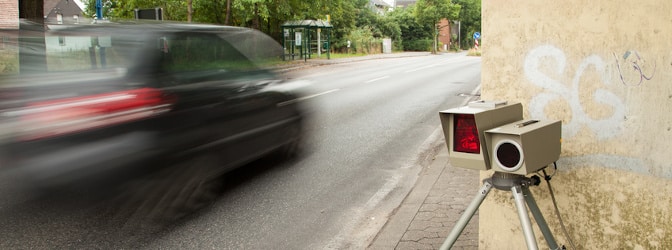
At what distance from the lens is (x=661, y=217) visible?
3123mm

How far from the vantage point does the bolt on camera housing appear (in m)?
2.54

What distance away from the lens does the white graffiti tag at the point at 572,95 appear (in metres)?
3.18

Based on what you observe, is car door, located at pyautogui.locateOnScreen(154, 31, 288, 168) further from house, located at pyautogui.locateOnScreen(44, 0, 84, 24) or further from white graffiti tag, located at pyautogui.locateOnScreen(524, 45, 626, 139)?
house, located at pyautogui.locateOnScreen(44, 0, 84, 24)

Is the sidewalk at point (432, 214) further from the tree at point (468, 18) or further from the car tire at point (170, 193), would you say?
the tree at point (468, 18)

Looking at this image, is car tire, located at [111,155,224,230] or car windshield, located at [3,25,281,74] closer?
car tire, located at [111,155,224,230]

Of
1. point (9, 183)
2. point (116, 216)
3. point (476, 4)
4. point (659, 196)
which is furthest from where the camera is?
point (476, 4)

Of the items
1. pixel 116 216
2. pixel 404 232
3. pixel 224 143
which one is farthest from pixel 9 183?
pixel 404 232

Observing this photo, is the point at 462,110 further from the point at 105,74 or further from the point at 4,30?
the point at 4,30

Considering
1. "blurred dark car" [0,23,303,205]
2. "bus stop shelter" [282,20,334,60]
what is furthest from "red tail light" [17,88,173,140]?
"bus stop shelter" [282,20,334,60]

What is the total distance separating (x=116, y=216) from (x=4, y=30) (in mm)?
2312

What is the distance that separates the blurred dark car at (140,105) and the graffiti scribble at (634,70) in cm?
394

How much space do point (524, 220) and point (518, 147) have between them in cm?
31

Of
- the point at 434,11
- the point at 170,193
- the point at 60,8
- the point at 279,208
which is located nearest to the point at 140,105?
the point at 170,193

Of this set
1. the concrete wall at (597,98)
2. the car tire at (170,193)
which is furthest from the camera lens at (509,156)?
the car tire at (170,193)
